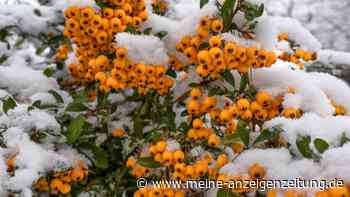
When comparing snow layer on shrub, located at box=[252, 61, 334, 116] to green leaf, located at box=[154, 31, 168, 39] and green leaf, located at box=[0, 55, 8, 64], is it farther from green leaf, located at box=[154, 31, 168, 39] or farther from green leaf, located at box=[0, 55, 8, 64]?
green leaf, located at box=[0, 55, 8, 64]

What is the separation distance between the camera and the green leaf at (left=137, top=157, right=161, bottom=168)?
2115 millimetres

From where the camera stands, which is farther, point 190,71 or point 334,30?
point 334,30

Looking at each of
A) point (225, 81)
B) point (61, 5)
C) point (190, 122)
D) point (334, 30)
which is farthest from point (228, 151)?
point (334, 30)

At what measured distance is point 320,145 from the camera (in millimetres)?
1858

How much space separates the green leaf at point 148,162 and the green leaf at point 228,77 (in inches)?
20.5

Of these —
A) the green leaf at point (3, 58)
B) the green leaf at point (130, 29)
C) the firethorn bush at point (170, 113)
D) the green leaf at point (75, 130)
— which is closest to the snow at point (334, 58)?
the firethorn bush at point (170, 113)

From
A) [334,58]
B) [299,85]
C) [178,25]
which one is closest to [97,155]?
[178,25]

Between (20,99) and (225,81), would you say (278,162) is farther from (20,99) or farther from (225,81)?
(20,99)

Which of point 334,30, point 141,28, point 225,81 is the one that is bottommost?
point 334,30

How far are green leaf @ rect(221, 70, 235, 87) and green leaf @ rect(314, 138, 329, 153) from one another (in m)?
0.59

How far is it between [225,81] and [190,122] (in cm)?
31

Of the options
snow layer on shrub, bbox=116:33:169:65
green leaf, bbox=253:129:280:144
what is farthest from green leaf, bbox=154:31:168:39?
green leaf, bbox=253:129:280:144

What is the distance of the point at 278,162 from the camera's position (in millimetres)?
1904

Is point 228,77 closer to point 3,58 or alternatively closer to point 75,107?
point 75,107
